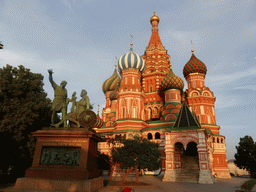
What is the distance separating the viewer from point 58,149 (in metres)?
9.55

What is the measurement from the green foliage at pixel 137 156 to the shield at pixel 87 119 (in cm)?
487

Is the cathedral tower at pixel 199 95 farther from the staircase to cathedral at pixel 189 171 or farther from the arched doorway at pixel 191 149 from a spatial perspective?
the staircase to cathedral at pixel 189 171

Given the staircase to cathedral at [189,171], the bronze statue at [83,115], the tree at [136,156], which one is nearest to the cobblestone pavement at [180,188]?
the tree at [136,156]

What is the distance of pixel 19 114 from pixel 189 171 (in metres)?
16.2

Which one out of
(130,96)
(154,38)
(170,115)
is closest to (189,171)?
(170,115)

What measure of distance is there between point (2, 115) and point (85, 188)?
9.59m

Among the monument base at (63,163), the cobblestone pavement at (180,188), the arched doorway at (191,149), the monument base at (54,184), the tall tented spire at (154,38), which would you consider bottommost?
the cobblestone pavement at (180,188)

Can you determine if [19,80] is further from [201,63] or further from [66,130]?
[201,63]

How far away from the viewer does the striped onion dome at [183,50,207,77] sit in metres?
30.7

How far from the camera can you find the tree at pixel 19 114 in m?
13.4

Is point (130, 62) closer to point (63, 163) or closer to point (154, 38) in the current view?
point (154, 38)

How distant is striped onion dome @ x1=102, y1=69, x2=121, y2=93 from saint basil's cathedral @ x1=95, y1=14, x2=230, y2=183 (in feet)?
17.5

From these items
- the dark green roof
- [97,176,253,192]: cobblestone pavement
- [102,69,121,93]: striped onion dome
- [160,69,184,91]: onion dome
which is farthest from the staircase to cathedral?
[102,69,121,93]: striped onion dome

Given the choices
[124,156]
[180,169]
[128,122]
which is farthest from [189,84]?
[124,156]
